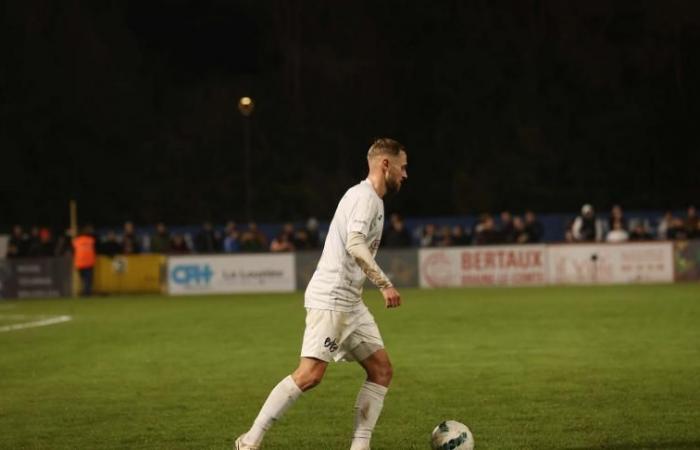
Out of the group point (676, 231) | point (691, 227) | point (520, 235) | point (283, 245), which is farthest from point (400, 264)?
point (691, 227)

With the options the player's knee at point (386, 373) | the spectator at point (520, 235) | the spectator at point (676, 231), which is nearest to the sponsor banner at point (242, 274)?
the spectator at point (520, 235)

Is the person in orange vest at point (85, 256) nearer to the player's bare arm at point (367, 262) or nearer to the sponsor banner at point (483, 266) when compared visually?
the sponsor banner at point (483, 266)

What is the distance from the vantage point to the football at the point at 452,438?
7.60 meters

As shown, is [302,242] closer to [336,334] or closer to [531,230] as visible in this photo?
[531,230]

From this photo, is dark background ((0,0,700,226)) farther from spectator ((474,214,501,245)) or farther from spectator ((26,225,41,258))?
spectator ((474,214,501,245))

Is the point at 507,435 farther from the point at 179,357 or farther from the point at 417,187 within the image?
the point at 417,187

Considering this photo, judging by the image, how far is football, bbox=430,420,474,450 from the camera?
7598mm

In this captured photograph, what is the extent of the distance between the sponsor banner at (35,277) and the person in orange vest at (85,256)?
1.52 meters

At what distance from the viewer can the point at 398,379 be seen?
1200 centimetres

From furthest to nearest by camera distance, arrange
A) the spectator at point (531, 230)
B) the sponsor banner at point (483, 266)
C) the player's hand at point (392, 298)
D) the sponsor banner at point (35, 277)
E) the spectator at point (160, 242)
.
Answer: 1. the spectator at point (160, 242)
2. the sponsor banner at point (35, 277)
3. the spectator at point (531, 230)
4. the sponsor banner at point (483, 266)
5. the player's hand at point (392, 298)

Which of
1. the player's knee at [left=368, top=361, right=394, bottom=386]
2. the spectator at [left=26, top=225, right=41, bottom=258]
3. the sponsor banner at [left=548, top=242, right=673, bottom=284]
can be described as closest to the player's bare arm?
the player's knee at [left=368, top=361, right=394, bottom=386]

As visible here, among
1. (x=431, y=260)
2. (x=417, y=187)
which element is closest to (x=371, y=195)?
(x=431, y=260)

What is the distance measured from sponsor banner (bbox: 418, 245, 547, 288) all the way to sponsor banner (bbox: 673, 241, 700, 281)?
3577 millimetres

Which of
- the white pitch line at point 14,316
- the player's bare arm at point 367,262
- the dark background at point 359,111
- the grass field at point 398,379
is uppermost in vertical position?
the dark background at point 359,111
